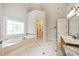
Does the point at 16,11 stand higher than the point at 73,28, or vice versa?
the point at 16,11

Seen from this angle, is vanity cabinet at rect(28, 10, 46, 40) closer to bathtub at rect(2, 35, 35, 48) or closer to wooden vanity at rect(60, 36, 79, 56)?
bathtub at rect(2, 35, 35, 48)

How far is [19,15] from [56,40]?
31.5 inches

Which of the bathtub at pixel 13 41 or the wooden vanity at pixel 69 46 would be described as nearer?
the wooden vanity at pixel 69 46

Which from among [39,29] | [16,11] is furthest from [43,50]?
[16,11]

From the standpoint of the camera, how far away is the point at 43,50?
251cm

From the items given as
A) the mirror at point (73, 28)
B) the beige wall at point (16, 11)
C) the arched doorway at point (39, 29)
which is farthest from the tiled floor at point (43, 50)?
the beige wall at point (16, 11)

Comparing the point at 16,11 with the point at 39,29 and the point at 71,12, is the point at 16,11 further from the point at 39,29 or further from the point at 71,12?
the point at 71,12

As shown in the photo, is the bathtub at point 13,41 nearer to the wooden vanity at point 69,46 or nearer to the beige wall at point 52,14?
the beige wall at point 52,14

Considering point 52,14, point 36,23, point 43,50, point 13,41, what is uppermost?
point 52,14

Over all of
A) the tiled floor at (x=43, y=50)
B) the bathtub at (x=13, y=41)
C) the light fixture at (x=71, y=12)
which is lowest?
the tiled floor at (x=43, y=50)

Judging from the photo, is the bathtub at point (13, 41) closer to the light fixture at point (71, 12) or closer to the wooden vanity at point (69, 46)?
the wooden vanity at point (69, 46)

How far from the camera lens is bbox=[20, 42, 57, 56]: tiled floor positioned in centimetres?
249

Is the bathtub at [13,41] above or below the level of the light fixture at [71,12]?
below

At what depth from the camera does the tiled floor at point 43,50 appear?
2.49 metres
